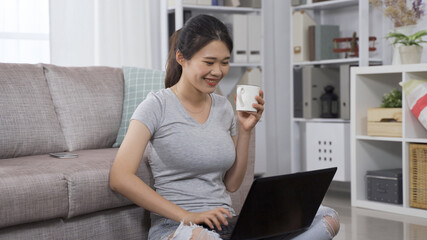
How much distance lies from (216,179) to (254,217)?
327 mm

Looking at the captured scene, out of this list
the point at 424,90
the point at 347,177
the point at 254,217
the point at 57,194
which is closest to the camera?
the point at 254,217

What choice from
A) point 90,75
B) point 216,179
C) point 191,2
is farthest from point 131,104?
point 191,2

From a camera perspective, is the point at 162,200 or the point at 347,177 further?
the point at 347,177

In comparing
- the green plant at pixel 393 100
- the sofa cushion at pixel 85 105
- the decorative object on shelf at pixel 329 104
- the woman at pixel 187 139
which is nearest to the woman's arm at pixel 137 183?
the woman at pixel 187 139

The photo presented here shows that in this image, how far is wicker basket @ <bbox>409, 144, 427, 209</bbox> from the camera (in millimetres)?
3484

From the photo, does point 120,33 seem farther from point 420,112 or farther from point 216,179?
point 216,179

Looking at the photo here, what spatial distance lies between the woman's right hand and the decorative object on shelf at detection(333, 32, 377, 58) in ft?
9.54

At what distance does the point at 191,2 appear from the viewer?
14.4 ft

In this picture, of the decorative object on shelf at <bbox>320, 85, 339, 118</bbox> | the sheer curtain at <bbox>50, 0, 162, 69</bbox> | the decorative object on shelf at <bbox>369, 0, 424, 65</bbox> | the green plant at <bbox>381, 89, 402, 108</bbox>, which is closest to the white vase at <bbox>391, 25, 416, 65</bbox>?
the decorative object on shelf at <bbox>369, 0, 424, 65</bbox>

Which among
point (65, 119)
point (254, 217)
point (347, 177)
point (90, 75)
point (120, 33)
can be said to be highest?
point (120, 33)

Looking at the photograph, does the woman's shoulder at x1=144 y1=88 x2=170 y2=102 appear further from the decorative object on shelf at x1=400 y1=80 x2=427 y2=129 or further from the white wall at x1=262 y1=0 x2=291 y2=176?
the white wall at x1=262 y1=0 x2=291 y2=176

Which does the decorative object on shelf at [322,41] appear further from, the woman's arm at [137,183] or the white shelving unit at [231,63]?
the woman's arm at [137,183]

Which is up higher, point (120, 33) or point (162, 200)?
point (120, 33)

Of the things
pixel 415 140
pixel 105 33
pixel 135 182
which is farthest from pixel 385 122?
pixel 135 182
